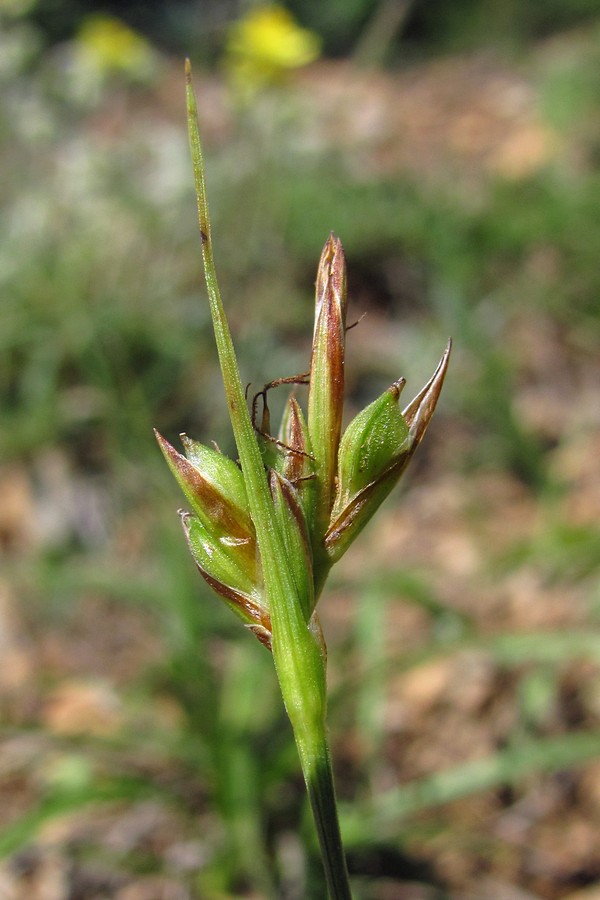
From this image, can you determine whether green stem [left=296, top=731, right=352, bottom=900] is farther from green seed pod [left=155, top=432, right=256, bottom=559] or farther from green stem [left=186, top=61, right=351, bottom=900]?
green seed pod [left=155, top=432, right=256, bottom=559]

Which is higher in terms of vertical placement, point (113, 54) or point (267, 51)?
point (113, 54)

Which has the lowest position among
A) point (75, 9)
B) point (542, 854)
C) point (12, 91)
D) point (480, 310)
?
point (542, 854)

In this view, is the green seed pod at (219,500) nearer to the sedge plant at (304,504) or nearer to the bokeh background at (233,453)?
the sedge plant at (304,504)

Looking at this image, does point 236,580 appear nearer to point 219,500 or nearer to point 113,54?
point 219,500

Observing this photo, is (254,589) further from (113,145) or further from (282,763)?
(113,145)

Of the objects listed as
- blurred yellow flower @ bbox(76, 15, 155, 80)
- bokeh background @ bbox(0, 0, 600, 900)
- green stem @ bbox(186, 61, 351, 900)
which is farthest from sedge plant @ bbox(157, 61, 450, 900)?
→ blurred yellow flower @ bbox(76, 15, 155, 80)

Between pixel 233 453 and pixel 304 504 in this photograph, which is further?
pixel 233 453

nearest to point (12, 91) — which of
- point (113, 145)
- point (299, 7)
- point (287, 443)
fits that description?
point (113, 145)

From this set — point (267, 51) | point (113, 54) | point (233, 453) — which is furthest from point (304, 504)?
point (113, 54)
